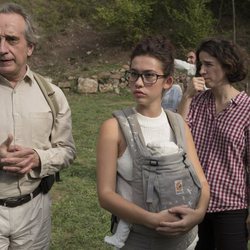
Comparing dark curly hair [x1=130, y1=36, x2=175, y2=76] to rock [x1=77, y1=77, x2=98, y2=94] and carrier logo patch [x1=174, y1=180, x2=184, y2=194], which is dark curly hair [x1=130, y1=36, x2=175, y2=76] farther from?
rock [x1=77, y1=77, x2=98, y2=94]

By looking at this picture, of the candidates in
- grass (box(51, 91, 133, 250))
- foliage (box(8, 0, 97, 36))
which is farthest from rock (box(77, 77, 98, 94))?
grass (box(51, 91, 133, 250))

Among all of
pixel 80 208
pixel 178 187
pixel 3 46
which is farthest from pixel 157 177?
pixel 80 208

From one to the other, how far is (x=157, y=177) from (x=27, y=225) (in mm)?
851

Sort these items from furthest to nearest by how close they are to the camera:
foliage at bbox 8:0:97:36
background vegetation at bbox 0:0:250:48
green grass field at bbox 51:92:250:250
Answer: foliage at bbox 8:0:97:36
background vegetation at bbox 0:0:250:48
green grass field at bbox 51:92:250:250

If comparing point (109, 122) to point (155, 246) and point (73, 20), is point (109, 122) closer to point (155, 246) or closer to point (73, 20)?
point (155, 246)

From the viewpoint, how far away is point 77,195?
220 inches

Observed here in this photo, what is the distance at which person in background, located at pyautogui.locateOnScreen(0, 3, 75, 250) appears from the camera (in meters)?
2.38

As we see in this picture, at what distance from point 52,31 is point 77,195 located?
1252 cm

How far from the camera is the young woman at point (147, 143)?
2035 mm

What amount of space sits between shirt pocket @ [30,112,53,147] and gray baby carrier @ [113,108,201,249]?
0.48 m

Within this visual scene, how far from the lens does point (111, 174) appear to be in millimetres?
2100

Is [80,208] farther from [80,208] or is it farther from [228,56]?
[228,56]

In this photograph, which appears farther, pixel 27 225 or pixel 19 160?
pixel 27 225

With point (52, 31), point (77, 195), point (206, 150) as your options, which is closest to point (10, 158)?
point (206, 150)
